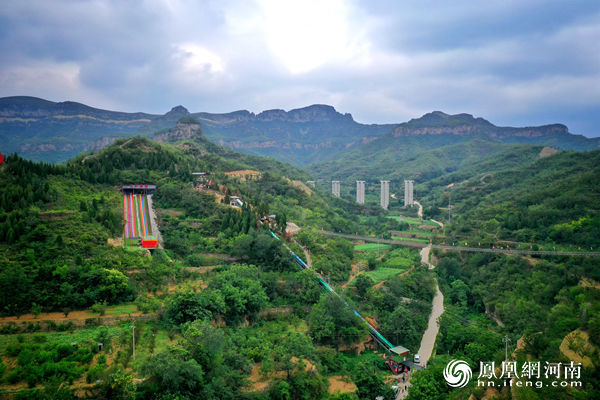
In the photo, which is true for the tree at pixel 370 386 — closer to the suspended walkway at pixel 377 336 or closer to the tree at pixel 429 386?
the tree at pixel 429 386

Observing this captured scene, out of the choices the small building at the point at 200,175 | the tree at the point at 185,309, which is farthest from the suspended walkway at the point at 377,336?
the small building at the point at 200,175

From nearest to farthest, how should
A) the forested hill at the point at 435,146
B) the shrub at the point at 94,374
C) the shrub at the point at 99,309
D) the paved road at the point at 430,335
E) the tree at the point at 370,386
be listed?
the shrub at the point at 94,374 → the tree at the point at 370,386 → the shrub at the point at 99,309 → the paved road at the point at 430,335 → the forested hill at the point at 435,146


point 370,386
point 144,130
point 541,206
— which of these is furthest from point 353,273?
point 144,130

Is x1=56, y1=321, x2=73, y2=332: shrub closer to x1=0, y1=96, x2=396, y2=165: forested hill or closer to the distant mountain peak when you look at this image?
x1=0, y1=96, x2=396, y2=165: forested hill

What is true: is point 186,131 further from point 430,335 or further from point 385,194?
point 430,335

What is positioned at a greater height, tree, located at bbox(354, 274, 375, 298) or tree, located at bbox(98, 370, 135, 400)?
tree, located at bbox(98, 370, 135, 400)

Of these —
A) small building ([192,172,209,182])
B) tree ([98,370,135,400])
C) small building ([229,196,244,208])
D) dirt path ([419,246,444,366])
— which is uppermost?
small building ([192,172,209,182])

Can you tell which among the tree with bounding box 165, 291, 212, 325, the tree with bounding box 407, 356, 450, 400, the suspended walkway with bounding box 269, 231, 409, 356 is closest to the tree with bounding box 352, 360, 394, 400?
the tree with bounding box 407, 356, 450, 400

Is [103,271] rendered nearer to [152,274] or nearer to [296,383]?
[152,274]

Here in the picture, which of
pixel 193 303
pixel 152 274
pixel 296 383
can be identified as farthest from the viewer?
pixel 152 274

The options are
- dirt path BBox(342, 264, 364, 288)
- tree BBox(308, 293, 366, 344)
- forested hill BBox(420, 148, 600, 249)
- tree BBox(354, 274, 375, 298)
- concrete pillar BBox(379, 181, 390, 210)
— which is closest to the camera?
tree BBox(308, 293, 366, 344)

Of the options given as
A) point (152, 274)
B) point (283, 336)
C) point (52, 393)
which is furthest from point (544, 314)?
point (52, 393)
